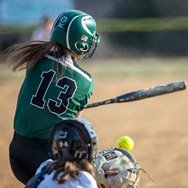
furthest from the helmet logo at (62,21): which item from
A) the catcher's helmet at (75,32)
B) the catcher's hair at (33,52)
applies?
the catcher's hair at (33,52)

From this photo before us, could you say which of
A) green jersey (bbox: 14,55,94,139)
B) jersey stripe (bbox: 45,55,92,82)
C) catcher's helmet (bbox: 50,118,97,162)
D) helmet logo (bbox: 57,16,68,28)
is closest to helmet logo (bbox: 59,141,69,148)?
catcher's helmet (bbox: 50,118,97,162)

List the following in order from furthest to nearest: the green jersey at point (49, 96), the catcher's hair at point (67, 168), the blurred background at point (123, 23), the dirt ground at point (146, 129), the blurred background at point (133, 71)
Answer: the blurred background at point (123, 23) < the blurred background at point (133, 71) < the dirt ground at point (146, 129) < the green jersey at point (49, 96) < the catcher's hair at point (67, 168)

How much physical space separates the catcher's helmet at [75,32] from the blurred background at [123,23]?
19.0 m

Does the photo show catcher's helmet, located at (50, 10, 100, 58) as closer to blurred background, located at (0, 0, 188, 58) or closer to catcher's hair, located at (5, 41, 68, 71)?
catcher's hair, located at (5, 41, 68, 71)

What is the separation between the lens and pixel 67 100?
4.64 meters

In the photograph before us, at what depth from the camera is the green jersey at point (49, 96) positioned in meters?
4.62

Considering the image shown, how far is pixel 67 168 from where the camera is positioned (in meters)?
3.57

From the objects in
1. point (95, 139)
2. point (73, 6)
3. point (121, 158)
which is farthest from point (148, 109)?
point (73, 6)

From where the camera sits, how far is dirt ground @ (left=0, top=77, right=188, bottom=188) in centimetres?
770

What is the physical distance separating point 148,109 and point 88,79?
8.73m

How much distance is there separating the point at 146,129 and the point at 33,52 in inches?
256

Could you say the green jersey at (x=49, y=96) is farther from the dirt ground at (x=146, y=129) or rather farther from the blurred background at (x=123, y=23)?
the blurred background at (x=123, y=23)

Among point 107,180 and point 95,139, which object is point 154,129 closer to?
point 107,180

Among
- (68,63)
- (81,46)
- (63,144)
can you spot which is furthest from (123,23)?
(63,144)
